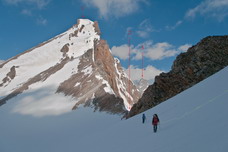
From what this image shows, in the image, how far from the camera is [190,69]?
29.6 m

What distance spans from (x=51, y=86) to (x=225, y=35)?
53461 mm

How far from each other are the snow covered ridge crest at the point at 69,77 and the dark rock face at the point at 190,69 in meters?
10.5

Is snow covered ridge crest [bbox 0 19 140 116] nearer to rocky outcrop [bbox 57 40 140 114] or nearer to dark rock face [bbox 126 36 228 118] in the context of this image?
rocky outcrop [bbox 57 40 140 114]

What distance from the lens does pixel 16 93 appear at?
70562mm

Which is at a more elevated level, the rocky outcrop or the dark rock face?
the rocky outcrop

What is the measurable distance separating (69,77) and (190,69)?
4644 cm

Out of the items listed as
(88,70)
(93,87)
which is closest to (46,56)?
(88,70)

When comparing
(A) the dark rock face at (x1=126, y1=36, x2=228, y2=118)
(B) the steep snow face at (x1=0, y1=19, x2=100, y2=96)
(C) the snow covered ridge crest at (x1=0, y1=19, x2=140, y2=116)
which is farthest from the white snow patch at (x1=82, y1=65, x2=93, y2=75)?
(A) the dark rock face at (x1=126, y1=36, x2=228, y2=118)

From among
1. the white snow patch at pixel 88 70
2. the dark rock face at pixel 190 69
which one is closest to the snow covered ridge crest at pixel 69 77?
the white snow patch at pixel 88 70

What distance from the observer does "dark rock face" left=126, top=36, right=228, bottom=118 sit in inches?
1097

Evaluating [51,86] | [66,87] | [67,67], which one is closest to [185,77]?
[66,87]

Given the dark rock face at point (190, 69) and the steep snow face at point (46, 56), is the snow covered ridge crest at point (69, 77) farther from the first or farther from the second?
the dark rock face at point (190, 69)

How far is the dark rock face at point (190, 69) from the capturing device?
27.9 m

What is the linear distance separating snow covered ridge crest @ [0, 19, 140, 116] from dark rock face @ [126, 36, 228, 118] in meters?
10.5
